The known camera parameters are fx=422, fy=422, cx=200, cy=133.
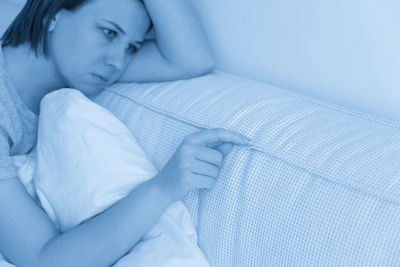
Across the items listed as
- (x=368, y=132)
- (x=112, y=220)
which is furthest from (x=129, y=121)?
(x=368, y=132)

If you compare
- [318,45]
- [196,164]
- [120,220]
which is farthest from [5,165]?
[318,45]

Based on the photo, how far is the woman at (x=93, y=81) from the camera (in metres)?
0.75

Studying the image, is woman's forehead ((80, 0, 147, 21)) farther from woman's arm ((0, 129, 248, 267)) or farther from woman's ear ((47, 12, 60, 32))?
woman's arm ((0, 129, 248, 267))

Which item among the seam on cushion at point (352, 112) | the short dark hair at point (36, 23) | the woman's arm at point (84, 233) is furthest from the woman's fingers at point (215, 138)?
the short dark hair at point (36, 23)

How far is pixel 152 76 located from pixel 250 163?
1.38ft

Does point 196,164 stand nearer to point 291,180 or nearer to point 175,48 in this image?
point 291,180

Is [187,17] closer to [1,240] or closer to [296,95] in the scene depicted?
[296,95]

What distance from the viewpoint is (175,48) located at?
1041 mm

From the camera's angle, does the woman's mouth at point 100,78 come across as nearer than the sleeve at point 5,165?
No

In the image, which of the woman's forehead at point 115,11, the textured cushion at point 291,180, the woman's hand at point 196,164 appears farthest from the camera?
the woman's forehead at point 115,11

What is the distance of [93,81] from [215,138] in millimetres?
391

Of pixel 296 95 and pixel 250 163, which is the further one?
pixel 296 95

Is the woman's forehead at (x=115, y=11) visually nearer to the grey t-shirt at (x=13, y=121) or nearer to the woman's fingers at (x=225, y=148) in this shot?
the grey t-shirt at (x=13, y=121)

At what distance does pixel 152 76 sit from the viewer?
105 centimetres
